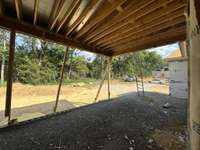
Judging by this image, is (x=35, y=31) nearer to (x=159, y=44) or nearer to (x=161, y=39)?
(x=161, y=39)

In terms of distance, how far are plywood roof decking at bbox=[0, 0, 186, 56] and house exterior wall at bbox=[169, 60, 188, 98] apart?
10.1 ft

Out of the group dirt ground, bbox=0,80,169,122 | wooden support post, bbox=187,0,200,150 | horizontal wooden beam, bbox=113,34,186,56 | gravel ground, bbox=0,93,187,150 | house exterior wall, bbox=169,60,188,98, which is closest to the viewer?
wooden support post, bbox=187,0,200,150

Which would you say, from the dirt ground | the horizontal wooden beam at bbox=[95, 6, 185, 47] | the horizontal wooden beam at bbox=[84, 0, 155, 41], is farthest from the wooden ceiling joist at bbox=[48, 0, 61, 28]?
the dirt ground

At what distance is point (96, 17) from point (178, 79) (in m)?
5.44

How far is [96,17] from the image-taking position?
2.46 meters

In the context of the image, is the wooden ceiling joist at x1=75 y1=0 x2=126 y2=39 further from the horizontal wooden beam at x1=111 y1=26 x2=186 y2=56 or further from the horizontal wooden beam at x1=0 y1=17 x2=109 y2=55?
the horizontal wooden beam at x1=111 y1=26 x2=186 y2=56

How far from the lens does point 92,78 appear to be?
49.2ft

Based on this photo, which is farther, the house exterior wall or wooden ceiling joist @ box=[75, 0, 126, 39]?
the house exterior wall

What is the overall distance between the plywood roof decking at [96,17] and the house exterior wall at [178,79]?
10.1 feet

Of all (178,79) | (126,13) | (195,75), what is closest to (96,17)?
(126,13)

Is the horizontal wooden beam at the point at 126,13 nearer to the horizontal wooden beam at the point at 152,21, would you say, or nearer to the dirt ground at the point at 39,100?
the horizontal wooden beam at the point at 152,21

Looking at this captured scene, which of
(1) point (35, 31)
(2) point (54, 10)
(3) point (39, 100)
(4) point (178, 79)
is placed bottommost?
(3) point (39, 100)

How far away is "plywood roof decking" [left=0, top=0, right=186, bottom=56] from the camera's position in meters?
2.06

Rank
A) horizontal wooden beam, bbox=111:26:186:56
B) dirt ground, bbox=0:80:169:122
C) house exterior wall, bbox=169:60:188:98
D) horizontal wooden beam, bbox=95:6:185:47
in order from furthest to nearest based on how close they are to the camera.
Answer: house exterior wall, bbox=169:60:188:98
dirt ground, bbox=0:80:169:122
horizontal wooden beam, bbox=111:26:186:56
horizontal wooden beam, bbox=95:6:185:47
